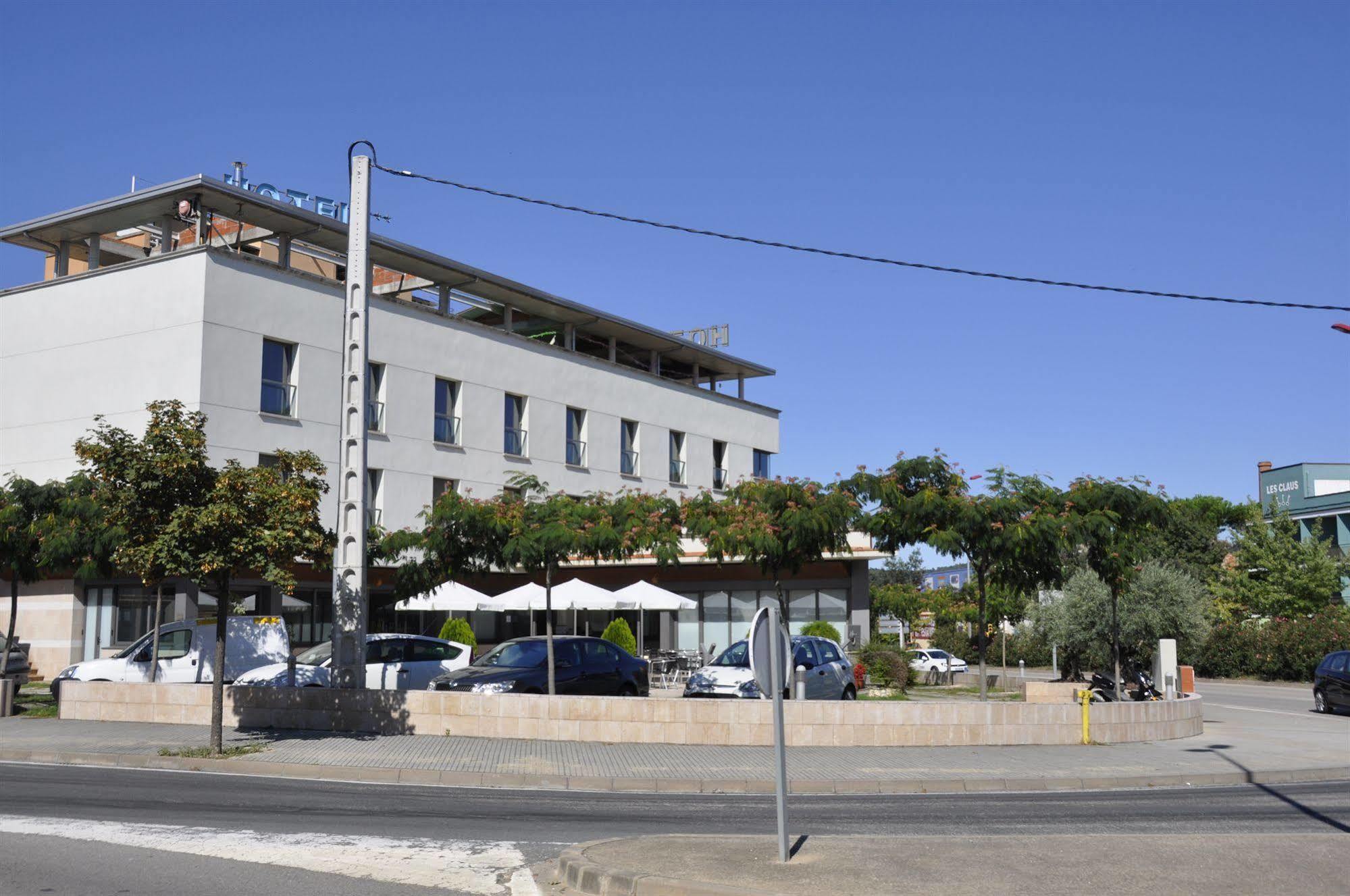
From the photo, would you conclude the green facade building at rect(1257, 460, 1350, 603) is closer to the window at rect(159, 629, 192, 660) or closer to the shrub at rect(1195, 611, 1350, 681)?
the shrub at rect(1195, 611, 1350, 681)

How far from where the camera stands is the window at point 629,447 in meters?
48.7

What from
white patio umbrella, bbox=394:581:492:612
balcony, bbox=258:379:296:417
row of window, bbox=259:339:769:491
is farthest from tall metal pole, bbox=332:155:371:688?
balcony, bbox=258:379:296:417

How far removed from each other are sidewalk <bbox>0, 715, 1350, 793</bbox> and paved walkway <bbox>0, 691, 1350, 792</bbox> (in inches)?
1.0

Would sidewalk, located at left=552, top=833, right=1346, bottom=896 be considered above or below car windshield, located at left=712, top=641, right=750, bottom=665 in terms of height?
below

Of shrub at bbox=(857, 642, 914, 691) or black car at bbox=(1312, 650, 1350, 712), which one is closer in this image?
black car at bbox=(1312, 650, 1350, 712)

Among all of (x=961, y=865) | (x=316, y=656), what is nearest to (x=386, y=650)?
(x=316, y=656)

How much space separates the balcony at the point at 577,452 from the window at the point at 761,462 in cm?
1208

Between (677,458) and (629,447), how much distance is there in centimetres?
335

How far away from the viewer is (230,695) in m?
21.0

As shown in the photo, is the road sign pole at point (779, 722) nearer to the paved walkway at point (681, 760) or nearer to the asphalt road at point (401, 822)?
the asphalt road at point (401, 822)

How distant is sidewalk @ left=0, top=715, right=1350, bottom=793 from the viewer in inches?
602

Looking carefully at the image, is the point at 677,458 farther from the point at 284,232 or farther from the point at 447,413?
the point at 284,232

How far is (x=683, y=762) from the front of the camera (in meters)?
16.8

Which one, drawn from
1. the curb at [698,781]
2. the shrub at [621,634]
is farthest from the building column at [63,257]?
the curb at [698,781]
